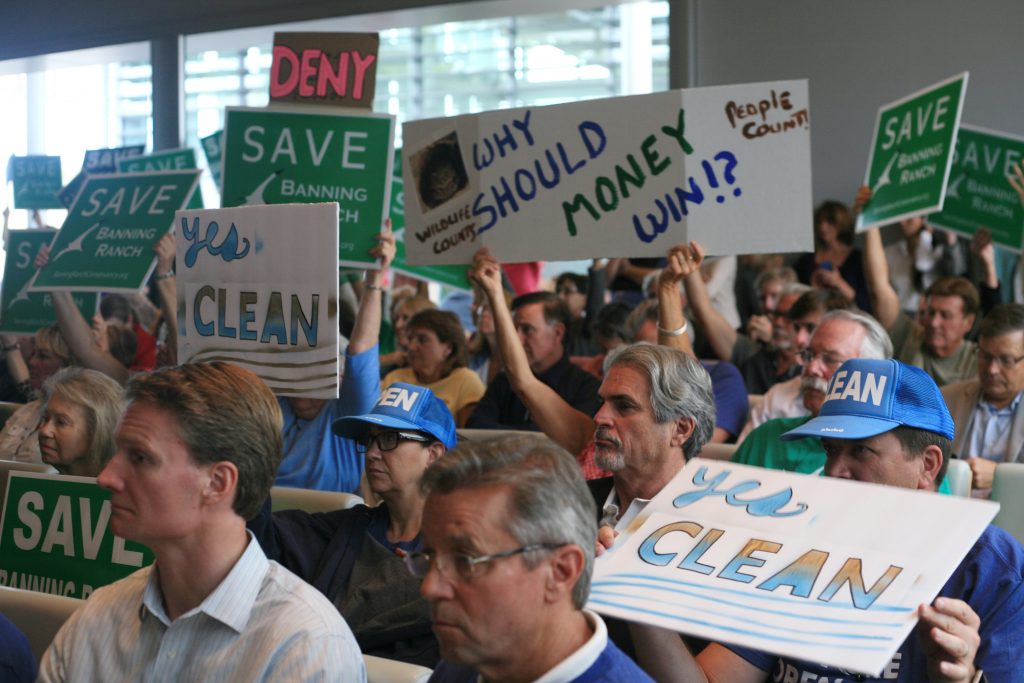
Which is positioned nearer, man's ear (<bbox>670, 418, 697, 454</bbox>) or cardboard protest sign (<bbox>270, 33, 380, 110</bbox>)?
man's ear (<bbox>670, 418, 697, 454</bbox>)

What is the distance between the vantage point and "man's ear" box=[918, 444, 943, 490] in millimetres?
2262

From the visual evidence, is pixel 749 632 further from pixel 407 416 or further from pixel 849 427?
pixel 407 416

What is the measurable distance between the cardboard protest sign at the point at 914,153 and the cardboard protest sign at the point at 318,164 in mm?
2371

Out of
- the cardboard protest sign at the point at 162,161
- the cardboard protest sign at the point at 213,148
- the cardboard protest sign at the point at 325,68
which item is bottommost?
the cardboard protest sign at the point at 325,68

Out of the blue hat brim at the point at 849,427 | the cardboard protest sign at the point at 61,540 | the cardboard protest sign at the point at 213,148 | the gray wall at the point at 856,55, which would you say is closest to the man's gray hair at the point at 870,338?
the blue hat brim at the point at 849,427

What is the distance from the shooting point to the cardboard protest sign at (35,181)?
8.91m

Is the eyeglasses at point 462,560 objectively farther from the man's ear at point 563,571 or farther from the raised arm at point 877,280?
the raised arm at point 877,280

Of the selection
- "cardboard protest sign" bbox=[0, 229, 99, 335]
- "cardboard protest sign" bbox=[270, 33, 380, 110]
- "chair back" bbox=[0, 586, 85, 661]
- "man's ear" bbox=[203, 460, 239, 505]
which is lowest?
"chair back" bbox=[0, 586, 85, 661]

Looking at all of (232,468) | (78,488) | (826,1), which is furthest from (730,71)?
(232,468)

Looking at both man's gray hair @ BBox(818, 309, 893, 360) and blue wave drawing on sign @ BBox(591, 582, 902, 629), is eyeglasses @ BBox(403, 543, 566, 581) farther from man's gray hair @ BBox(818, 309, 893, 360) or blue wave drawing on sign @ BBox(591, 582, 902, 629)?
man's gray hair @ BBox(818, 309, 893, 360)

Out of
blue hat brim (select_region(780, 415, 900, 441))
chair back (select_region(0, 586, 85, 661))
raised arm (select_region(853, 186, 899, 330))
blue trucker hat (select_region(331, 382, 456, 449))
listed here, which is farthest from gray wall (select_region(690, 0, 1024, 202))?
chair back (select_region(0, 586, 85, 661))

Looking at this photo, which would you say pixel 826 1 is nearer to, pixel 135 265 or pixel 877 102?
pixel 877 102

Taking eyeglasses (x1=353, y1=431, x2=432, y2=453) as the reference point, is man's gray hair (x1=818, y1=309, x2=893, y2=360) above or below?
above

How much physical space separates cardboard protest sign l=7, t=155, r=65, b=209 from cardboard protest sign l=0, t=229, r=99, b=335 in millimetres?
2449
